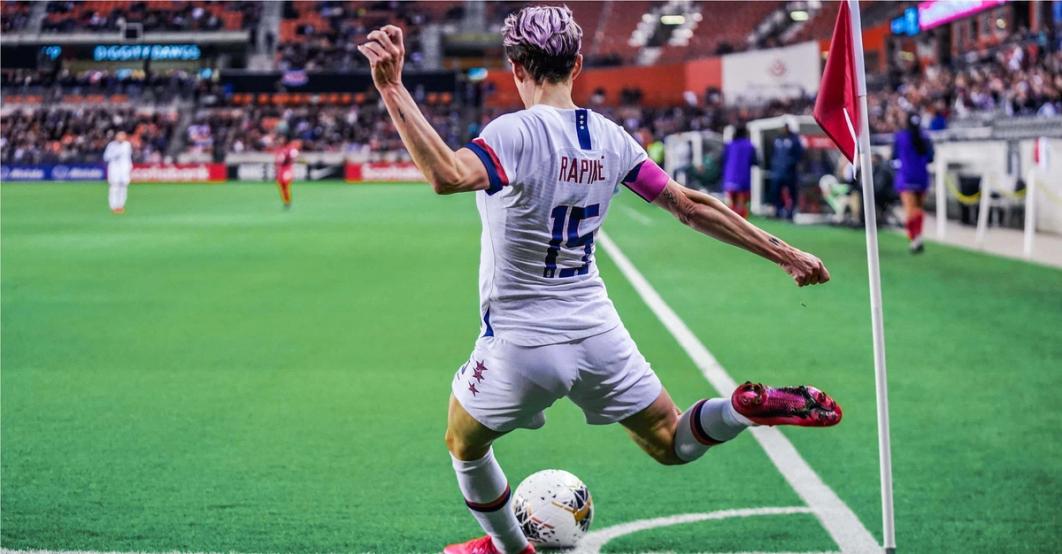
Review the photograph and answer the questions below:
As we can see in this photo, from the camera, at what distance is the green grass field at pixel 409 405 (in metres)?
5.19

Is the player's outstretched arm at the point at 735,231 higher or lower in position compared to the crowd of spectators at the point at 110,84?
lower

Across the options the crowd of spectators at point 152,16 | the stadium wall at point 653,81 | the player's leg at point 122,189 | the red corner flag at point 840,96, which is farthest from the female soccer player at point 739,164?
the stadium wall at point 653,81

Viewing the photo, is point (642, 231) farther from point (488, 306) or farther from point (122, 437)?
point (488, 306)

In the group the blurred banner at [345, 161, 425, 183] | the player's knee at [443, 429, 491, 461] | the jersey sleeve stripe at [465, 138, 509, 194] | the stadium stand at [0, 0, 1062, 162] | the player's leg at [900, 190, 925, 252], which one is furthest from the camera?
the blurred banner at [345, 161, 425, 183]

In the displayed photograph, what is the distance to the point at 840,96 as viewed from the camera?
4.31 m

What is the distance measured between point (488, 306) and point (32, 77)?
1878 centimetres

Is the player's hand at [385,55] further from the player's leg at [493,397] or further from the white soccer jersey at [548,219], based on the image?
the player's leg at [493,397]

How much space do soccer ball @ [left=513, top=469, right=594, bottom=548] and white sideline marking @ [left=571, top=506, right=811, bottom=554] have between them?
0.23ft

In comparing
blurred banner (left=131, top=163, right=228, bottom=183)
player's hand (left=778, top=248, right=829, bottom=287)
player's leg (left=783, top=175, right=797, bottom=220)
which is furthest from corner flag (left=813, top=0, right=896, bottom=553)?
blurred banner (left=131, top=163, right=228, bottom=183)

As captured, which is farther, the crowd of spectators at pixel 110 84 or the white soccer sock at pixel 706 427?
the crowd of spectators at pixel 110 84

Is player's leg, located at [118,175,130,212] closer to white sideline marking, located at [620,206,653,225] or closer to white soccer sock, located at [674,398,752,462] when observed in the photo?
white sideline marking, located at [620,206,653,225]

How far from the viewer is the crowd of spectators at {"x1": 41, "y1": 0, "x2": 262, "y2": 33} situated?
1869 cm

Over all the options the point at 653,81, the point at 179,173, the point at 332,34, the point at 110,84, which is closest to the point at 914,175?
the point at 110,84

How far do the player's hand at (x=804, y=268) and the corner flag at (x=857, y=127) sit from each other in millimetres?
179
